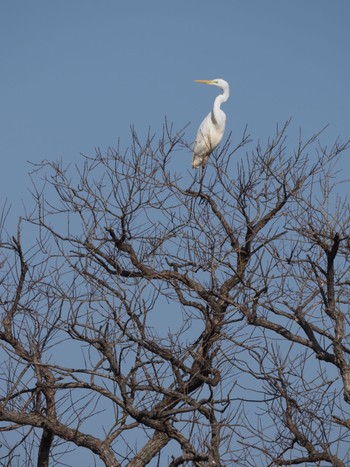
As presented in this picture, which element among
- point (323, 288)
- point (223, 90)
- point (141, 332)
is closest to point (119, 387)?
point (141, 332)

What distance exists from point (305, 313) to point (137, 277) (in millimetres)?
1246

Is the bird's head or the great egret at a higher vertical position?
the bird's head

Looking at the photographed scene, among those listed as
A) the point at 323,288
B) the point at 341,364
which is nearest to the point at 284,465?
the point at 341,364

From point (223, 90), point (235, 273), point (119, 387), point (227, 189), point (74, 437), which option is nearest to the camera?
point (119, 387)

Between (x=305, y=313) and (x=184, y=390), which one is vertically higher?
(x=305, y=313)

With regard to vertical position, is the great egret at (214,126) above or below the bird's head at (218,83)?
below

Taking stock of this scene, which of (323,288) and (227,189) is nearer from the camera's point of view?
(323,288)

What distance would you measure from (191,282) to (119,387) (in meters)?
1.32

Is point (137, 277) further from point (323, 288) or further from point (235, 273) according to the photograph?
point (323, 288)

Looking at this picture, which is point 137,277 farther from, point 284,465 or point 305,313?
point 284,465

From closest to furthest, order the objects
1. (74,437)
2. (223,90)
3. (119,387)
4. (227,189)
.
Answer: (119,387) < (74,437) < (227,189) < (223,90)

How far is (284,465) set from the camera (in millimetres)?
5738

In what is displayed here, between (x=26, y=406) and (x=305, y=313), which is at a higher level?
(x=305, y=313)

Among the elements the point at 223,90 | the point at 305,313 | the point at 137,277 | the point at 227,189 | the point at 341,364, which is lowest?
the point at 341,364
